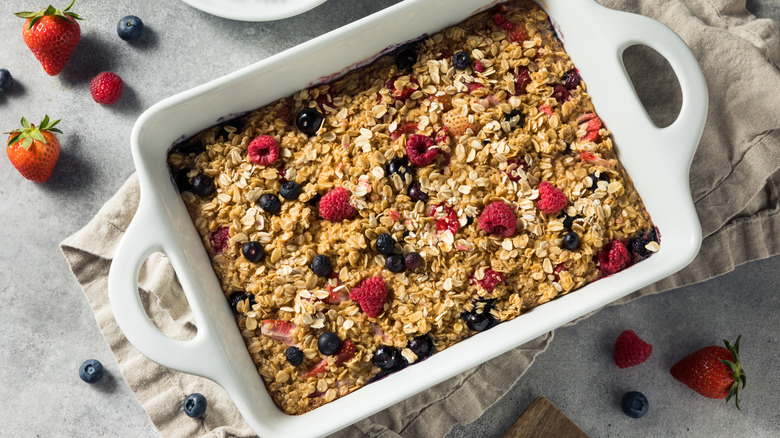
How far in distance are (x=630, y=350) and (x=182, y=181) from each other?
146 centimetres

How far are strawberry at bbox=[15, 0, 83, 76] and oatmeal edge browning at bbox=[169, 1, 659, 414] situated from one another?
1.99 ft

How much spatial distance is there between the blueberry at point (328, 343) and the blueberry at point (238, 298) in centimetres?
21

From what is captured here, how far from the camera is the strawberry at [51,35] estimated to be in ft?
6.46

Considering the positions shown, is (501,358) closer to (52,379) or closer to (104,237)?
(104,237)

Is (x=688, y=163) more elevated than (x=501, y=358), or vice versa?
(x=688, y=163)

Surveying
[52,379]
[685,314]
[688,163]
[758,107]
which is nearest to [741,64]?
[758,107]

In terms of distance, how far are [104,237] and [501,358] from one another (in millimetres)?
1275

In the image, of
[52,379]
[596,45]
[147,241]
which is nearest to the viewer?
[147,241]

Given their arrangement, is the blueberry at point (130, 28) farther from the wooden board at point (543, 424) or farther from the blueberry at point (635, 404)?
the blueberry at point (635, 404)

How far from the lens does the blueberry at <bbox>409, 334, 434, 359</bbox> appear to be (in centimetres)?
172

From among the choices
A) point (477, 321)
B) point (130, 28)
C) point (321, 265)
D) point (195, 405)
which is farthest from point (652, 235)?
point (130, 28)

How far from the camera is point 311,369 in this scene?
5.72ft

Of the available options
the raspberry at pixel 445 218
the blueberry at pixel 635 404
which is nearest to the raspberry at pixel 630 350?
the blueberry at pixel 635 404

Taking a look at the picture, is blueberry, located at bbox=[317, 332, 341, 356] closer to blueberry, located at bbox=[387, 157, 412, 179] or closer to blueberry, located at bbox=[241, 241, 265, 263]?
blueberry, located at bbox=[241, 241, 265, 263]
